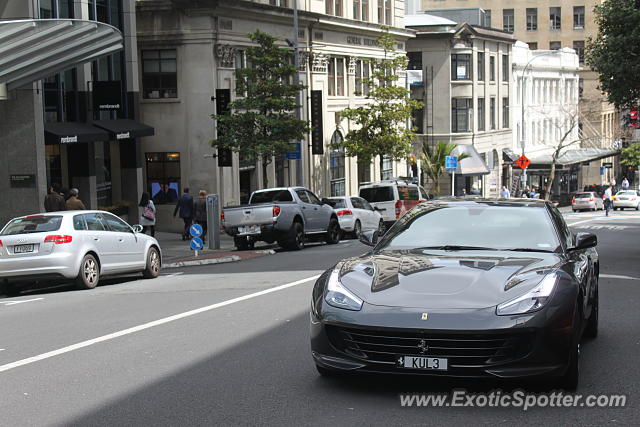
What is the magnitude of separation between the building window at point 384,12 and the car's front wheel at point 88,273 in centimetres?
4106

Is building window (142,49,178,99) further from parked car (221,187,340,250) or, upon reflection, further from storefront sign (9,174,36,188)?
parked car (221,187,340,250)

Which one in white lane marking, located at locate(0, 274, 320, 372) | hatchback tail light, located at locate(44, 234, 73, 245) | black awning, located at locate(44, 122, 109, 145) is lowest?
white lane marking, located at locate(0, 274, 320, 372)

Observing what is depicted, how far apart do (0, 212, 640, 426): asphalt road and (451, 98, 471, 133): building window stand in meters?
56.4

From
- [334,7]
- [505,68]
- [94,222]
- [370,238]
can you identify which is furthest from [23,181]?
[505,68]

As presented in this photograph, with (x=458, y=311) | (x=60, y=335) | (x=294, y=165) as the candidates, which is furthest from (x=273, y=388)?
(x=294, y=165)

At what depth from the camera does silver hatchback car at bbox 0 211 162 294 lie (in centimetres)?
1717

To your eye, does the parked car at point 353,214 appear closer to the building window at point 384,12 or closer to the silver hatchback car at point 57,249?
the silver hatchback car at point 57,249

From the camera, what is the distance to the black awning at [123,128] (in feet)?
108

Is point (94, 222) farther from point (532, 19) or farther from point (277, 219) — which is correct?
point (532, 19)

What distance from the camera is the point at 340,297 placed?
7395mm

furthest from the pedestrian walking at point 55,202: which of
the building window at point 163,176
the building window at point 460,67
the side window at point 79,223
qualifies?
the building window at point 460,67

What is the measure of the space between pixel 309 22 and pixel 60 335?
3761cm

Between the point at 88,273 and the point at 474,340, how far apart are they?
12.1 meters

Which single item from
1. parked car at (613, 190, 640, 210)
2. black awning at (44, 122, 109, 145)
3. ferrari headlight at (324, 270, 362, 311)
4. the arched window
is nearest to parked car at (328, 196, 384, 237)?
black awning at (44, 122, 109, 145)
